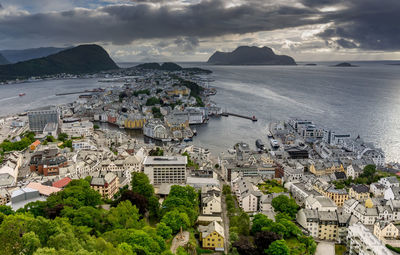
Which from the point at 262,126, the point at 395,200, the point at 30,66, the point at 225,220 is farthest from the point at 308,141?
the point at 30,66

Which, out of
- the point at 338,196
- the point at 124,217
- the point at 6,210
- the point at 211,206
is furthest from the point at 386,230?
the point at 6,210

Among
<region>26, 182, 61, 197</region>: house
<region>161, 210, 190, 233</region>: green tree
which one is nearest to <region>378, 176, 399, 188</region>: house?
<region>161, 210, 190, 233</region>: green tree

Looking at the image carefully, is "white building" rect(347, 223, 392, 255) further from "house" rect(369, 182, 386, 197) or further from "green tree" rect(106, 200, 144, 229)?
"green tree" rect(106, 200, 144, 229)

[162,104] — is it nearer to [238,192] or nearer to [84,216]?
[238,192]

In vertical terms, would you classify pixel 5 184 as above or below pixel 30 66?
below

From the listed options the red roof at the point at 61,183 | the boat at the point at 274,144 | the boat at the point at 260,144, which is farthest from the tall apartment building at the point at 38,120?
the boat at the point at 274,144

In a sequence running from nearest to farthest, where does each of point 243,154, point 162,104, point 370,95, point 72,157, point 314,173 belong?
point 72,157 < point 314,173 < point 243,154 < point 162,104 < point 370,95
